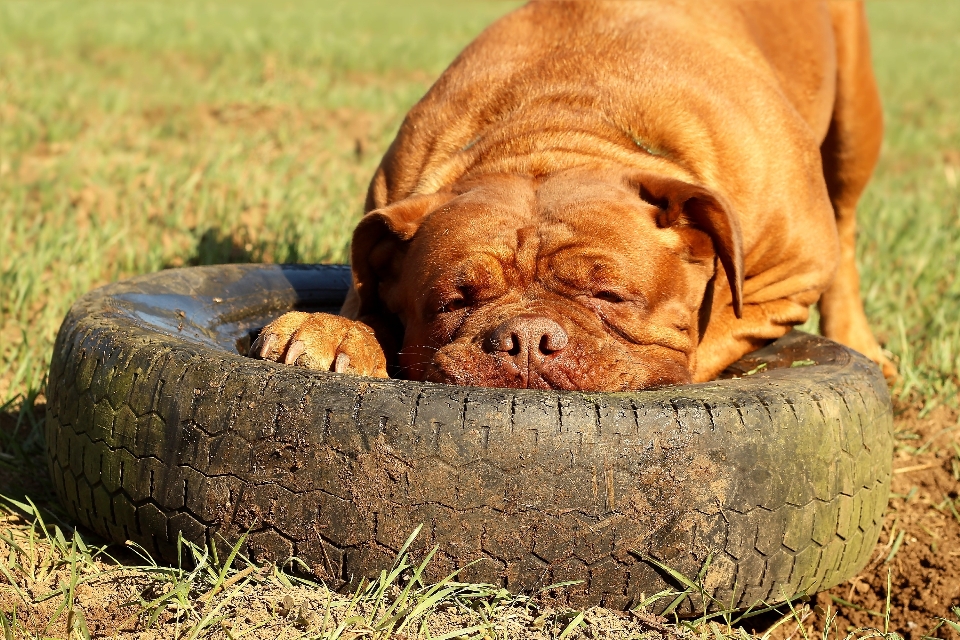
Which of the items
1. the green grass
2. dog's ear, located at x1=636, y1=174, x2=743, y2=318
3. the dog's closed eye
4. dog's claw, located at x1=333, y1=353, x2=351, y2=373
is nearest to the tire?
dog's claw, located at x1=333, y1=353, x2=351, y2=373

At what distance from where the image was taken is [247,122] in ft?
27.5

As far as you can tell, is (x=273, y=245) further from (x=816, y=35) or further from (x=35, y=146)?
(x=816, y=35)

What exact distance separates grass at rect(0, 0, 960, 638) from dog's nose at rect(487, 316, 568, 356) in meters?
0.67

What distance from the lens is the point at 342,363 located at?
9.43 ft

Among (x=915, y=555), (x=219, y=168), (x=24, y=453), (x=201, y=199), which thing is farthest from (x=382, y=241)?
(x=219, y=168)

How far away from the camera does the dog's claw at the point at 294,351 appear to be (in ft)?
9.29

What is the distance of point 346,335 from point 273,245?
2902mm

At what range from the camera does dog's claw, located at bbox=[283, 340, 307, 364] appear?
111 inches

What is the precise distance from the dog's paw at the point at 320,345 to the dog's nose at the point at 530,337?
1.52ft

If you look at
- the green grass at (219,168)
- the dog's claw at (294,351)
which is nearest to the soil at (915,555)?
the green grass at (219,168)

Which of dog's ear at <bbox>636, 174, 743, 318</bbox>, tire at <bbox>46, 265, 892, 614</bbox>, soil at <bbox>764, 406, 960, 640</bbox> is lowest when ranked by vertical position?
soil at <bbox>764, 406, 960, 640</bbox>

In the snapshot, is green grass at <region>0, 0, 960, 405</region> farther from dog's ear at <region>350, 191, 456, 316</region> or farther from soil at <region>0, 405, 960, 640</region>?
dog's ear at <region>350, 191, 456, 316</region>

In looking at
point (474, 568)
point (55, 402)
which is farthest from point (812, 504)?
point (55, 402)

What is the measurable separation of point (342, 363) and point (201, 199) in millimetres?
3501
